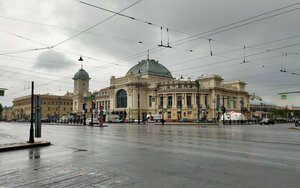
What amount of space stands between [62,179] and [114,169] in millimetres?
1768

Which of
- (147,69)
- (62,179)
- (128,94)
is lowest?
(62,179)

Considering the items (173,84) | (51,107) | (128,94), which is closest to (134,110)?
(128,94)

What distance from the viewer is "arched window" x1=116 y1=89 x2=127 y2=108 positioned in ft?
397

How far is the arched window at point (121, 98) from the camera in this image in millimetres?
121062

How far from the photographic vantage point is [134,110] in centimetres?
11638

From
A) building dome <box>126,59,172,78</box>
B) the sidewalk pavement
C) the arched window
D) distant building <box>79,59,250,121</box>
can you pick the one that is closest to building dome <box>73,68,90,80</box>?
distant building <box>79,59,250,121</box>

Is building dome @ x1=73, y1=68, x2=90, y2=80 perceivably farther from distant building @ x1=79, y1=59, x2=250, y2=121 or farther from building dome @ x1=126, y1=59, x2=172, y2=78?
building dome @ x1=126, y1=59, x2=172, y2=78

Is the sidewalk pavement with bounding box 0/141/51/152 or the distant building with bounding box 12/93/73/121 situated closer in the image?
the sidewalk pavement with bounding box 0/141/51/152

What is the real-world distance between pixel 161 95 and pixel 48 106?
66888 millimetres

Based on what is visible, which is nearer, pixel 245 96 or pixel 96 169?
pixel 96 169

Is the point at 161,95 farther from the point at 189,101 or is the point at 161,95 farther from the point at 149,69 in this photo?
the point at 149,69

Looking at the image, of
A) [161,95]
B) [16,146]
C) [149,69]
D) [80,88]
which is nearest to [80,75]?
[80,88]

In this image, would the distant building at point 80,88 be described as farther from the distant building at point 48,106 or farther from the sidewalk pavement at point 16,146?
the sidewalk pavement at point 16,146

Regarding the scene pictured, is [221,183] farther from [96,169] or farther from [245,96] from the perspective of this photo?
[245,96]
